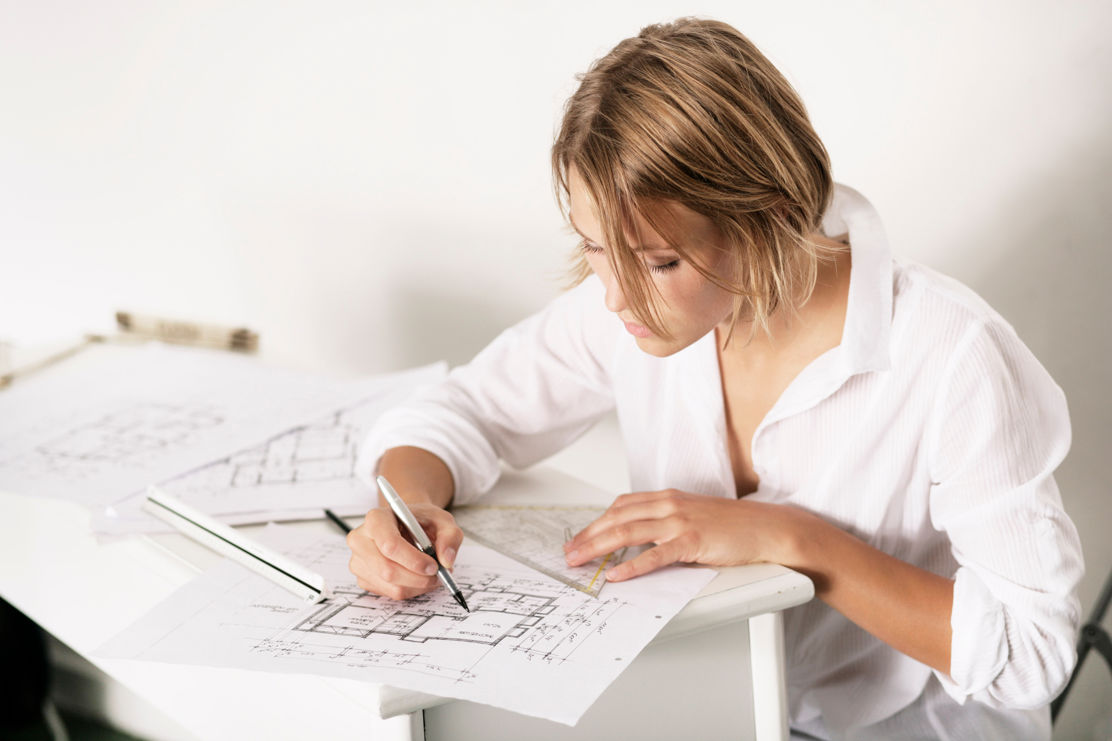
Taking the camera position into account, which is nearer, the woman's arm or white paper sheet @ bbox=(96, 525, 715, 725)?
white paper sheet @ bbox=(96, 525, 715, 725)

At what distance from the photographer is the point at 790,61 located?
132 cm

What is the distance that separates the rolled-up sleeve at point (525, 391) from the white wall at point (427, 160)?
1.40 feet

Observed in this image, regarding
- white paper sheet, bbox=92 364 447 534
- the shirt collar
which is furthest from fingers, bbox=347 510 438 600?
the shirt collar

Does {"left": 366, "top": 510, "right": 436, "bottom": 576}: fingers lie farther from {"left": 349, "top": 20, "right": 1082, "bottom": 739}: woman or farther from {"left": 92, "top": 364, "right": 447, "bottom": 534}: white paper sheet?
{"left": 92, "top": 364, "right": 447, "bottom": 534}: white paper sheet

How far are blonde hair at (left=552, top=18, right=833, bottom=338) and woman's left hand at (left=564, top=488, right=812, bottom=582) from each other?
16 centimetres

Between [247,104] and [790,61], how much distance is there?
41.8 inches

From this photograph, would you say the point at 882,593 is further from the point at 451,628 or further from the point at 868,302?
the point at 451,628

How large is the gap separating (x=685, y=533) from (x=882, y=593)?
18 cm

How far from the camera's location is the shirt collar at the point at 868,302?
0.94 m

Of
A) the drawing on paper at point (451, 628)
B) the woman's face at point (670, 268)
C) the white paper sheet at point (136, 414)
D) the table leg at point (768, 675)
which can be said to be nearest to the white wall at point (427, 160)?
the white paper sheet at point (136, 414)

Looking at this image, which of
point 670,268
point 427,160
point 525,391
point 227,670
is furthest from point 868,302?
point 427,160

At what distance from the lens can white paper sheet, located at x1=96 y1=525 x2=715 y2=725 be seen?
2.28 feet

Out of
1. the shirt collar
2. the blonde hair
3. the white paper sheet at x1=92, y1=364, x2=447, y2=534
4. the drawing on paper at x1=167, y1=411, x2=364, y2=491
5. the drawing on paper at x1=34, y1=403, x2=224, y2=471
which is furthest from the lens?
the drawing on paper at x1=34, y1=403, x2=224, y2=471

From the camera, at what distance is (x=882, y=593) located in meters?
0.88
